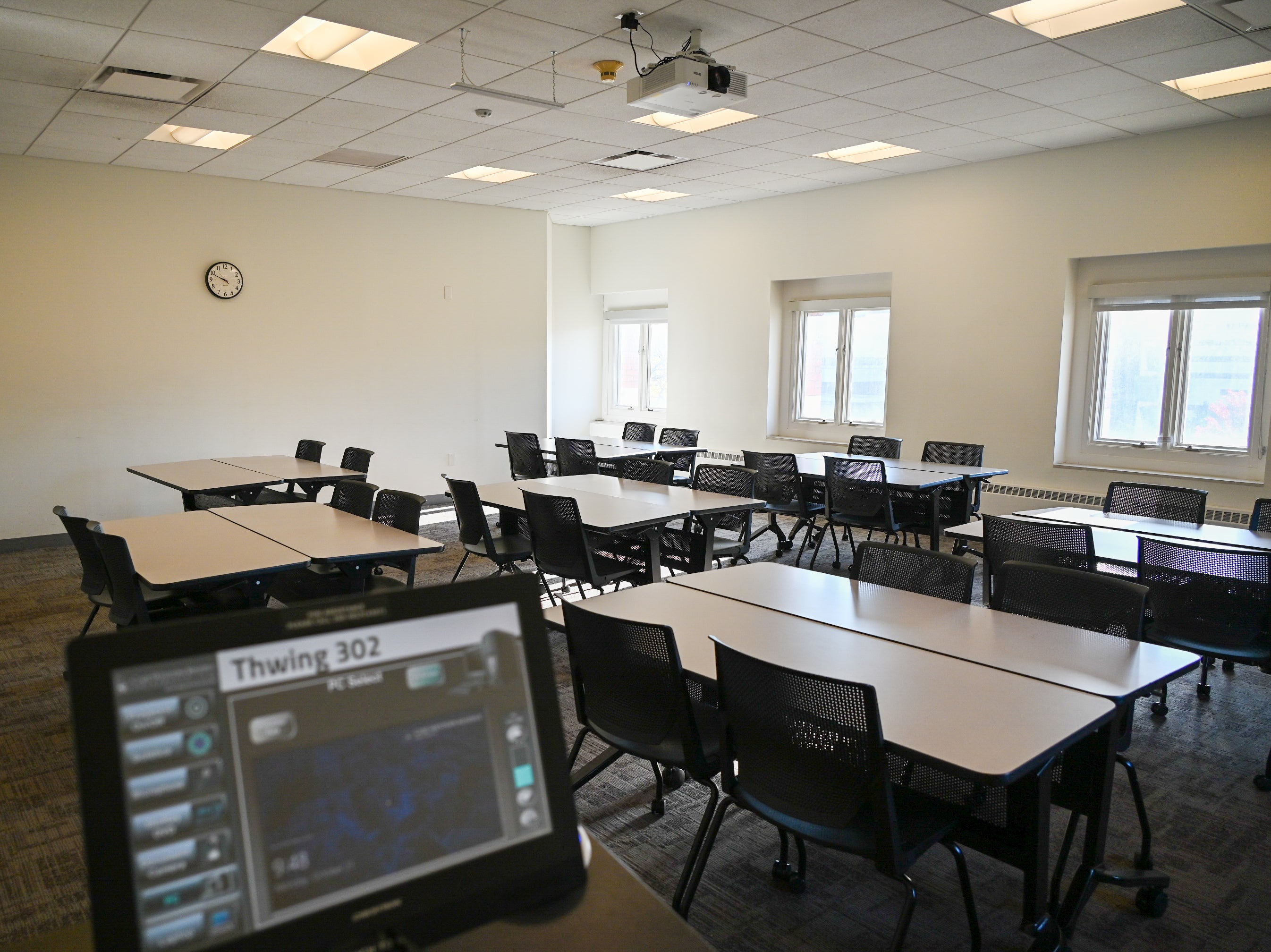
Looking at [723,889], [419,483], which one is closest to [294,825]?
[723,889]

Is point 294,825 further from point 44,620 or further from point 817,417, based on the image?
point 817,417

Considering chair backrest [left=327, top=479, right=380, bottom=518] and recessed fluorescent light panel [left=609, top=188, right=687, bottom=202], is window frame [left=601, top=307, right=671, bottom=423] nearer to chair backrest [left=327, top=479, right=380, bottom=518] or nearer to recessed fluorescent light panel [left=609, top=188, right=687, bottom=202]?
recessed fluorescent light panel [left=609, top=188, right=687, bottom=202]

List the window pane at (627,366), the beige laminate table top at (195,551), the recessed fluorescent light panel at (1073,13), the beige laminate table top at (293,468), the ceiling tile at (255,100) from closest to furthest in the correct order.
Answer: the beige laminate table top at (195,551)
the recessed fluorescent light panel at (1073,13)
the ceiling tile at (255,100)
the beige laminate table top at (293,468)
the window pane at (627,366)

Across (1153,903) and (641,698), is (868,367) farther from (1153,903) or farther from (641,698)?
(641,698)

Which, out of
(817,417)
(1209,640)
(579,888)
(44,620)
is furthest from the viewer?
(817,417)

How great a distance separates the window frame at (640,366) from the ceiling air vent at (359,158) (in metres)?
4.35

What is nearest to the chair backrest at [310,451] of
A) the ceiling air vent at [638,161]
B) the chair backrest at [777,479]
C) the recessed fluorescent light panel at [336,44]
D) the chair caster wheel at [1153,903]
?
the recessed fluorescent light panel at [336,44]

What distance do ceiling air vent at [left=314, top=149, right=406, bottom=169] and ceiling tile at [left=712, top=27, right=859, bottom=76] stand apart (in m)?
3.53

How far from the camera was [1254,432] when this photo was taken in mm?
6406

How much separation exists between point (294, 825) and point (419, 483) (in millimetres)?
8965

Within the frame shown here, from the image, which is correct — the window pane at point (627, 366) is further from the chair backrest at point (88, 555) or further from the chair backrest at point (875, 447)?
the chair backrest at point (88, 555)

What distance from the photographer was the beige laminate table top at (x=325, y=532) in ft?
12.2

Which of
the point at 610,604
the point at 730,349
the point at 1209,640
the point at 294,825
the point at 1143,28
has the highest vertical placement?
the point at 1143,28

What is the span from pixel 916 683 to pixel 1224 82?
5.29 meters
